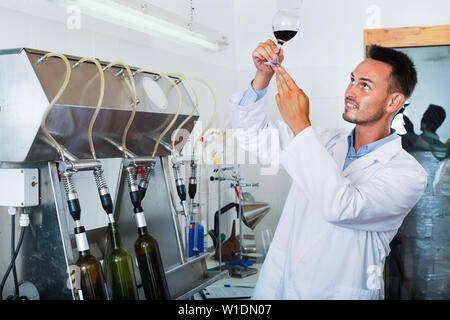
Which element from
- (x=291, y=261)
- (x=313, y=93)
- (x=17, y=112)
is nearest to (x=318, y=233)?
(x=291, y=261)

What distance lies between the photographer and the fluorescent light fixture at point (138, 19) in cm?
150

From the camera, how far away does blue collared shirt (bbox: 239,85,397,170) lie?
1.33 m

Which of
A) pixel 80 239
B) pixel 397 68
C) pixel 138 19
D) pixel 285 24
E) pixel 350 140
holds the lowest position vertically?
pixel 80 239

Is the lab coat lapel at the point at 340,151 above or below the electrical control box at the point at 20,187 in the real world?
above

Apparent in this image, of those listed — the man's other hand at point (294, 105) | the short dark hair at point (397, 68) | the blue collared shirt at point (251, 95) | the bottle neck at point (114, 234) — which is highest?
the short dark hair at point (397, 68)

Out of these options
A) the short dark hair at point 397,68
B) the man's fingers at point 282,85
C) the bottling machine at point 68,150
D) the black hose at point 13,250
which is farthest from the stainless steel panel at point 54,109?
the short dark hair at point 397,68

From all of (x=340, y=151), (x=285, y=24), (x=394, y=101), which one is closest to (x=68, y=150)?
(x=285, y=24)

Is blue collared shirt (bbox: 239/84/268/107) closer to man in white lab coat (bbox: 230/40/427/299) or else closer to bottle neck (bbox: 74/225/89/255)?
man in white lab coat (bbox: 230/40/427/299)

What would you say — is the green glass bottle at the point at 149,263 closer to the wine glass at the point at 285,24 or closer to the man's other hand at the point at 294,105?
the man's other hand at the point at 294,105

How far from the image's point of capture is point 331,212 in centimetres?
104

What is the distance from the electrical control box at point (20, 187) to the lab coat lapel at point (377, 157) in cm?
89

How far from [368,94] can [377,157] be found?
0.19 metres

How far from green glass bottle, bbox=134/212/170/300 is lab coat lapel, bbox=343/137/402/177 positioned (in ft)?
2.02

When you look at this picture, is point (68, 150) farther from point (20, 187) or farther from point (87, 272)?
point (87, 272)
